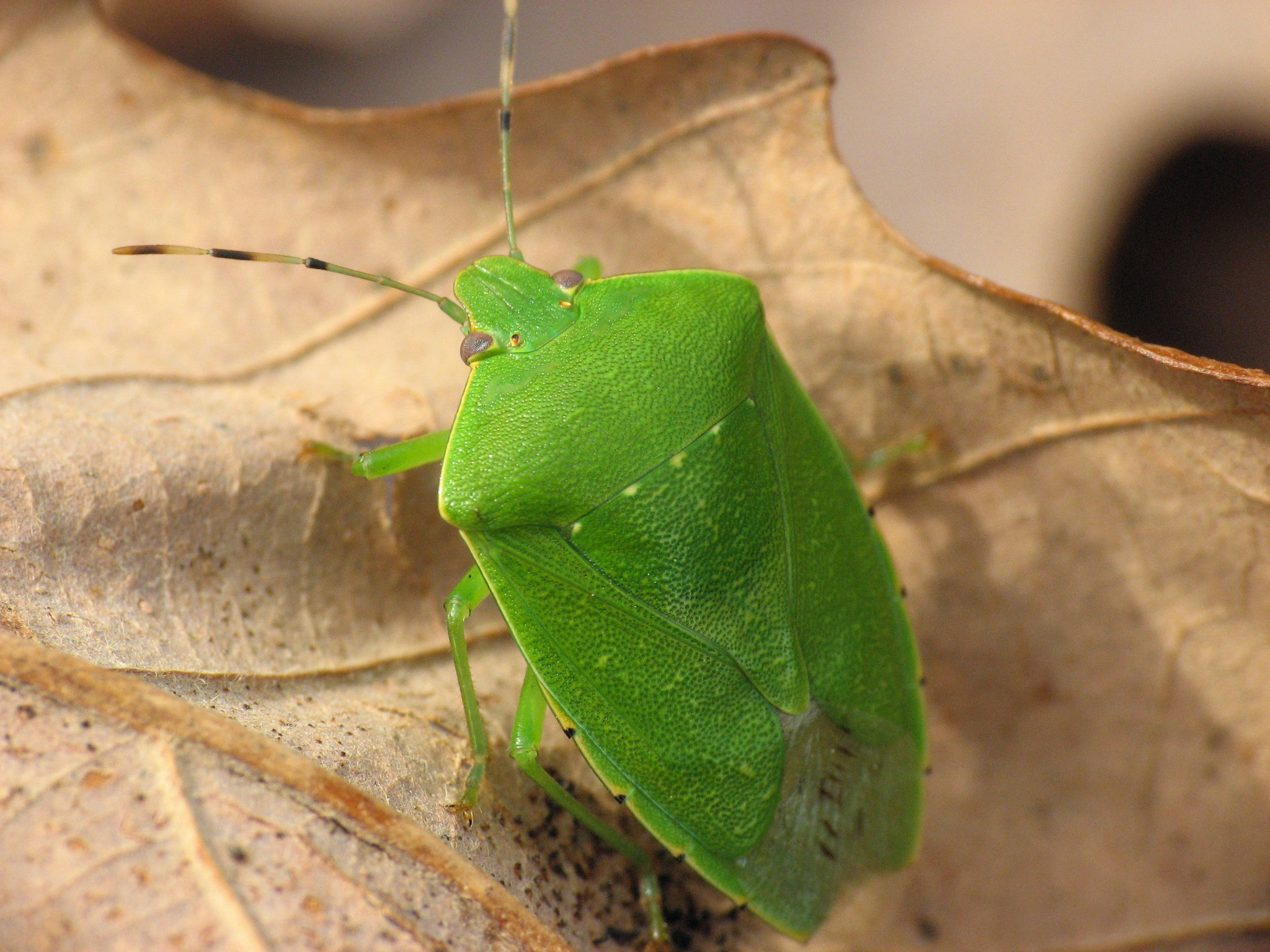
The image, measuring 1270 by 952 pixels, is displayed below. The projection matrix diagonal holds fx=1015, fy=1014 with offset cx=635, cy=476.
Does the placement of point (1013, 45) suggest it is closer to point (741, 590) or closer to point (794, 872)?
point (741, 590)

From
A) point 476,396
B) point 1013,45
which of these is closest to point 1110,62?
point 1013,45

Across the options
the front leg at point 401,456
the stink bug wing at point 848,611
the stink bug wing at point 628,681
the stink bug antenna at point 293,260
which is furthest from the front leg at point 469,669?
the stink bug wing at point 848,611

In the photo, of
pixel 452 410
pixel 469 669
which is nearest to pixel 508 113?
pixel 452 410

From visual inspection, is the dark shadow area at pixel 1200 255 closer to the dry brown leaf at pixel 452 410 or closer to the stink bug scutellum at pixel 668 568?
the dry brown leaf at pixel 452 410

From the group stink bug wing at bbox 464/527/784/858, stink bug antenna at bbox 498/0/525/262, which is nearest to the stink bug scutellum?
stink bug wing at bbox 464/527/784/858

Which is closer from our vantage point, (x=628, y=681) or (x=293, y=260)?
(x=628, y=681)

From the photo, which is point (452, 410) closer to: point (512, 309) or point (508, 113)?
point (512, 309)

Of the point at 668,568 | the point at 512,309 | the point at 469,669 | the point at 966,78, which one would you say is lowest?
the point at 469,669

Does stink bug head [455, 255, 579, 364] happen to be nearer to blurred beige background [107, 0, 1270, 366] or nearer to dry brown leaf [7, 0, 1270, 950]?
dry brown leaf [7, 0, 1270, 950]
